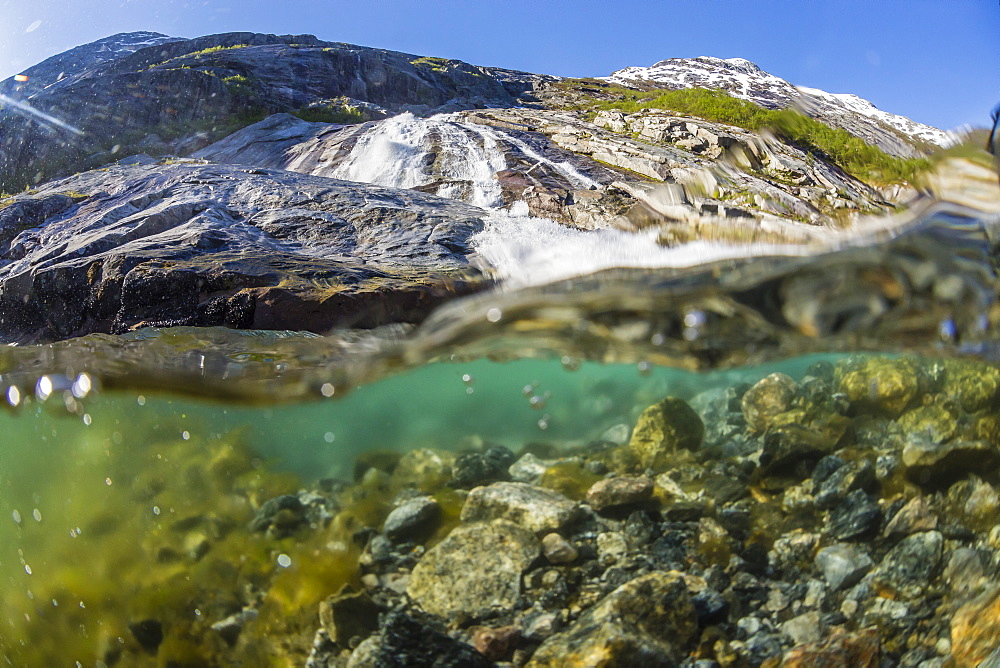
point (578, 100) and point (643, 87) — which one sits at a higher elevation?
point (578, 100)

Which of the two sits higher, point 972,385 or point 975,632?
point 972,385

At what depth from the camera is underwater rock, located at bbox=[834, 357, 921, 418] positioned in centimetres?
253

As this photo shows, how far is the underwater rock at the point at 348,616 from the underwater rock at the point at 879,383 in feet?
8.11

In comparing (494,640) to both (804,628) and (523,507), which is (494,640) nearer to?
(523,507)

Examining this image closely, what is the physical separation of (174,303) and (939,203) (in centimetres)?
566

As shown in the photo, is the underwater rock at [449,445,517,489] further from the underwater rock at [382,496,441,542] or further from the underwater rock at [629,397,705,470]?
the underwater rock at [629,397,705,470]

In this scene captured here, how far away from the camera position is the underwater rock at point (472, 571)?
2.00 meters

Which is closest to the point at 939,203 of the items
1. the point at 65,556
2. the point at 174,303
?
the point at 65,556

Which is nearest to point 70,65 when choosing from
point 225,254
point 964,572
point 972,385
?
point 225,254

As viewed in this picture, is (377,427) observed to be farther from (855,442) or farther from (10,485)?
(10,485)

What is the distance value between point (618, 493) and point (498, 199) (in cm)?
730

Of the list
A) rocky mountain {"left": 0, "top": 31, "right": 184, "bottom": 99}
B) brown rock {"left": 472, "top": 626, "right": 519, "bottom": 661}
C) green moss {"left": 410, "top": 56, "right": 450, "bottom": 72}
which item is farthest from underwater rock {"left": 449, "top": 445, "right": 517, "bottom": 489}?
green moss {"left": 410, "top": 56, "right": 450, "bottom": 72}

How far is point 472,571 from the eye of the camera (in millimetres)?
2031

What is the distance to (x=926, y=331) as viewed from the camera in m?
2.82
